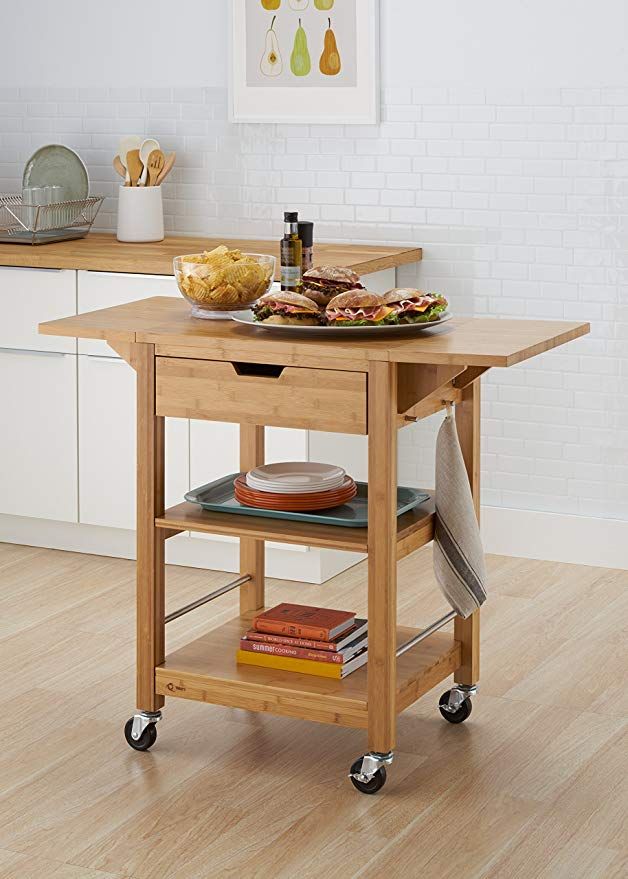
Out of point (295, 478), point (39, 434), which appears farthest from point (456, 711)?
point (39, 434)

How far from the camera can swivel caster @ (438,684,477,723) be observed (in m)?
3.40

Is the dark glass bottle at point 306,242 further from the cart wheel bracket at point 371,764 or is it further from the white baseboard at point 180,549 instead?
the white baseboard at point 180,549

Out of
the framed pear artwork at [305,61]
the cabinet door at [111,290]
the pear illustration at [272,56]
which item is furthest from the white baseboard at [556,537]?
the pear illustration at [272,56]

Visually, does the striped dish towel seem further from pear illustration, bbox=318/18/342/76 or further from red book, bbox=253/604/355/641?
pear illustration, bbox=318/18/342/76

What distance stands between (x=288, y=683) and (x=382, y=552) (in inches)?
16.5

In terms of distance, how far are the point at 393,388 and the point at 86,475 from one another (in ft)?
6.93

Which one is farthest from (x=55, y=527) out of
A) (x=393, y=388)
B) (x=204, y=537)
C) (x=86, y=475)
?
(x=393, y=388)

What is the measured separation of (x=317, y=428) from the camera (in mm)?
2979

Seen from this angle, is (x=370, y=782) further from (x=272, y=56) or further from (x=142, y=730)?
(x=272, y=56)

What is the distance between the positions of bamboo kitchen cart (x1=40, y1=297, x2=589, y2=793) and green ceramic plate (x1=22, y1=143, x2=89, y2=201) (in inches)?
73.1

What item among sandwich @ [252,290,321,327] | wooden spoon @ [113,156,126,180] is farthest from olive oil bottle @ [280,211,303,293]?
wooden spoon @ [113,156,126,180]

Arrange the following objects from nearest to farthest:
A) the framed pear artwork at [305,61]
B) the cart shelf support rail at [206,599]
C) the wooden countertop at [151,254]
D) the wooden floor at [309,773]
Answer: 1. the wooden floor at [309,773]
2. the cart shelf support rail at [206,599]
3. the wooden countertop at [151,254]
4. the framed pear artwork at [305,61]

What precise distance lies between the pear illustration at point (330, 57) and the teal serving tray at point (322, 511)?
1.99 metres

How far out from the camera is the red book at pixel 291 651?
316 centimetres
